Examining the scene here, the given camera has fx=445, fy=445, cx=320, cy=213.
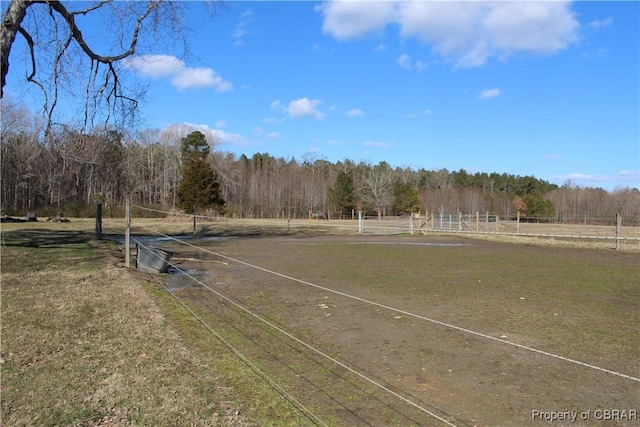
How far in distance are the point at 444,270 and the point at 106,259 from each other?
9.41 metres

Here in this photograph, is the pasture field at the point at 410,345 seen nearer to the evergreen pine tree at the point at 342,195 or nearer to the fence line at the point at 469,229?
the fence line at the point at 469,229

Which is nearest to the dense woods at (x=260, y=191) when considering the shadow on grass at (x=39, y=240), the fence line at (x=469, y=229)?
the fence line at (x=469, y=229)

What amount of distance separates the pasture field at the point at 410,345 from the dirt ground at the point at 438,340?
19 mm

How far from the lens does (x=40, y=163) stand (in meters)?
50.4

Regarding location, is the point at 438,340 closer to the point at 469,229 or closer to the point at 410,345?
the point at 410,345

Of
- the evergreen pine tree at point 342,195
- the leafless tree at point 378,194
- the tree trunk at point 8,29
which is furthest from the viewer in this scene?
the leafless tree at point 378,194

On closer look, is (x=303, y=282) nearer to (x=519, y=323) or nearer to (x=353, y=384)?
(x=519, y=323)

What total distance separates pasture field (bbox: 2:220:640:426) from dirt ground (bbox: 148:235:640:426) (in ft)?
0.06

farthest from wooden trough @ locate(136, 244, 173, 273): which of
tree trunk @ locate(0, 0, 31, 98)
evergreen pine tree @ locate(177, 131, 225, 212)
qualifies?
evergreen pine tree @ locate(177, 131, 225, 212)

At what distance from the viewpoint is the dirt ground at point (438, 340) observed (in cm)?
389

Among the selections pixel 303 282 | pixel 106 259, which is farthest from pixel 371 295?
pixel 106 259

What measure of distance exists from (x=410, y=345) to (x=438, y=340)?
48 cm

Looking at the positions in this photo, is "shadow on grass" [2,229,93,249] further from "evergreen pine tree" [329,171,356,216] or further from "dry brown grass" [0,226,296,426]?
"evergreen pine tree" [329,171,356,216]

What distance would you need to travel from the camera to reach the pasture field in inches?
151
